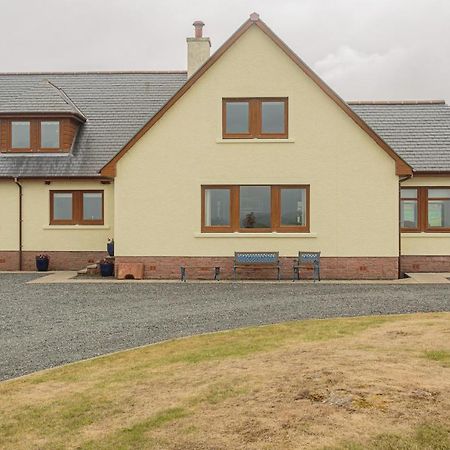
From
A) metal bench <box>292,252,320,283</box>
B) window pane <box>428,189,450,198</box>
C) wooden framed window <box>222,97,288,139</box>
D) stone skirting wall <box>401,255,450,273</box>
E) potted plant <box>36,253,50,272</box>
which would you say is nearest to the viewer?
metal bench <box>292,252,320,283</box>

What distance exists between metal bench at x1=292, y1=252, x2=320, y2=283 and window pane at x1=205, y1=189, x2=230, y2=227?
2865mm

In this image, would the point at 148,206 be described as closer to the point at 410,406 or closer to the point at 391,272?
the point at 391,272

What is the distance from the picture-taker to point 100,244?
2514 cm

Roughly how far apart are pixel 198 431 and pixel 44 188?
20.6m

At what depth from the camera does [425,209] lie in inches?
931

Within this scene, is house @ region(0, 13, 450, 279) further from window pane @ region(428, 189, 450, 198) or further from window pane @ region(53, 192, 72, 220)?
window pane @ region(53, 192, 72, 220)

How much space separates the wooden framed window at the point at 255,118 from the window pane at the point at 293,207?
6.52 ft

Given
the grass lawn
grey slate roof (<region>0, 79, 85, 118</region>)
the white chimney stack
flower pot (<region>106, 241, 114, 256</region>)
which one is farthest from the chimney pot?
the grass lawn

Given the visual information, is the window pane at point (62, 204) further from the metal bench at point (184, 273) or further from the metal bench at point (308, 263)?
the metal bench at point (308, 263)

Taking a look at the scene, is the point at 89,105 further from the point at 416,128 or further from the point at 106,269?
the point at 416,128

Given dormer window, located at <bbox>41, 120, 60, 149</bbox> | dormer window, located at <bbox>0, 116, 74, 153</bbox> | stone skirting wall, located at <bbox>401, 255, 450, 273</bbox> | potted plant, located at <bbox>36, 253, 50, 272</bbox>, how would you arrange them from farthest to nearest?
dormer window, located at <bbox>41, 120, 60, 149</bbox>
dormer window, located at <bbox>0, 116, 74, 153</bbox>
potted plant, located at <bbox>36, 253, 50, 272</bbox>
stone skirting wall, located at <bbox>401, 255, 450, 273</bbox>

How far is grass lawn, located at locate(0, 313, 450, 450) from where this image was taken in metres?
5.88

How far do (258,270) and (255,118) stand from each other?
17.5ft

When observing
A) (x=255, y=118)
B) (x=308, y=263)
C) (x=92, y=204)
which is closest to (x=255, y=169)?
(x=255, y=118)
